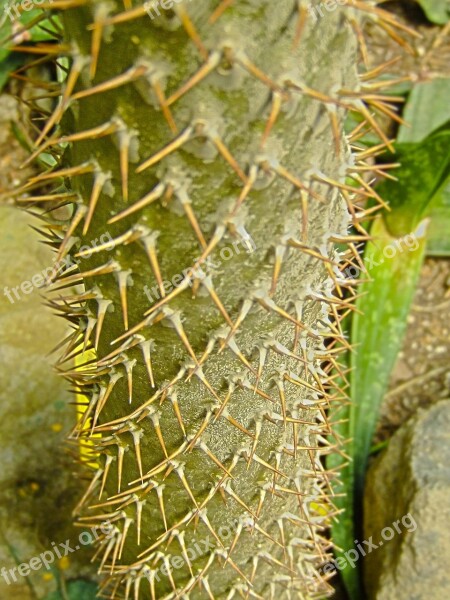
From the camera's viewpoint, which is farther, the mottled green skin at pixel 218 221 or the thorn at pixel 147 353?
the thorn at pixel 147 353

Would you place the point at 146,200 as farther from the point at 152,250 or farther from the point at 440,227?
the point at 440,227

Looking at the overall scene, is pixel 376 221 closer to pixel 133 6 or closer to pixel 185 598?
pixel 185 598

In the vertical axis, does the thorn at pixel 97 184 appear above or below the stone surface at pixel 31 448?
above

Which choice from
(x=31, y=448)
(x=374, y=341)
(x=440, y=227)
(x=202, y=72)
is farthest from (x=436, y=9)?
(x=202, y=72)

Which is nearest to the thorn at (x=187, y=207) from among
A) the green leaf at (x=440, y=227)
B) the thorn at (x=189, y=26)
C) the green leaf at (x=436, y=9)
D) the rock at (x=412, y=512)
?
the thorn at (x=189, y=26)

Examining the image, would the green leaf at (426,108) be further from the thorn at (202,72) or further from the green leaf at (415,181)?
the thorn at (202,72)

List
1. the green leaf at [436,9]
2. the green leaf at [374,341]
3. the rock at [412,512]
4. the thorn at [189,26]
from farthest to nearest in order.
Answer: the green leaf at [436,9]
the green leaf at [374,341]
the rock at [412,512]
the thorn at [189,26]

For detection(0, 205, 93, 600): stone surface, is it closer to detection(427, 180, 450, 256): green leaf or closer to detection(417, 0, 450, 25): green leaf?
detection(427, 180, 450, 256): green leaf
